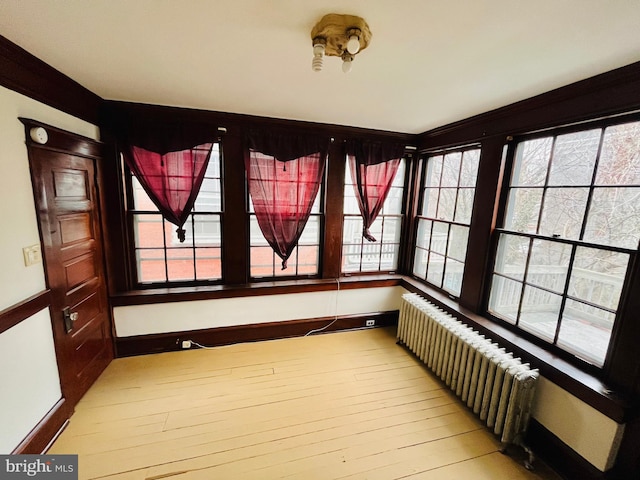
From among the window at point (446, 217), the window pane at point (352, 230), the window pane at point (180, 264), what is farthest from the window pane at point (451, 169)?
the window pane at point (180, 264)

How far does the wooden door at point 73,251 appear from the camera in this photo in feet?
5.87

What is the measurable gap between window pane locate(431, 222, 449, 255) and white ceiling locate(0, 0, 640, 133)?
1272 millimetres

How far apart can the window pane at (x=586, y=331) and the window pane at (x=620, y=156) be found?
811mm

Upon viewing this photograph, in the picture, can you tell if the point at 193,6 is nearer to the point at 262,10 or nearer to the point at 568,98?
the point at 262,10

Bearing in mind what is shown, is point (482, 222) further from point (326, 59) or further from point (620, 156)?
point (326, 59)

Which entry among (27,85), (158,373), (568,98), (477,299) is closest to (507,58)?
(568,98)

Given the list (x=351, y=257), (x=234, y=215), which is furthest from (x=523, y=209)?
(x=234, y=215)

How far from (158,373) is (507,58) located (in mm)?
3544

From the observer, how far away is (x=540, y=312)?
6.67ft

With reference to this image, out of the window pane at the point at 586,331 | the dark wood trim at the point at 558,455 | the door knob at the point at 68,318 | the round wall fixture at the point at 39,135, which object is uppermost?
the round wall fixture at the point at 39,135

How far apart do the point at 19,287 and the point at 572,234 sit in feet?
11.6

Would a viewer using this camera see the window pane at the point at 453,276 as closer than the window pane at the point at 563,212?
No

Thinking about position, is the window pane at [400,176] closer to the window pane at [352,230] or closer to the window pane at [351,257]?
the window pane at [352,230]

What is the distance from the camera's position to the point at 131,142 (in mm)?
2434
